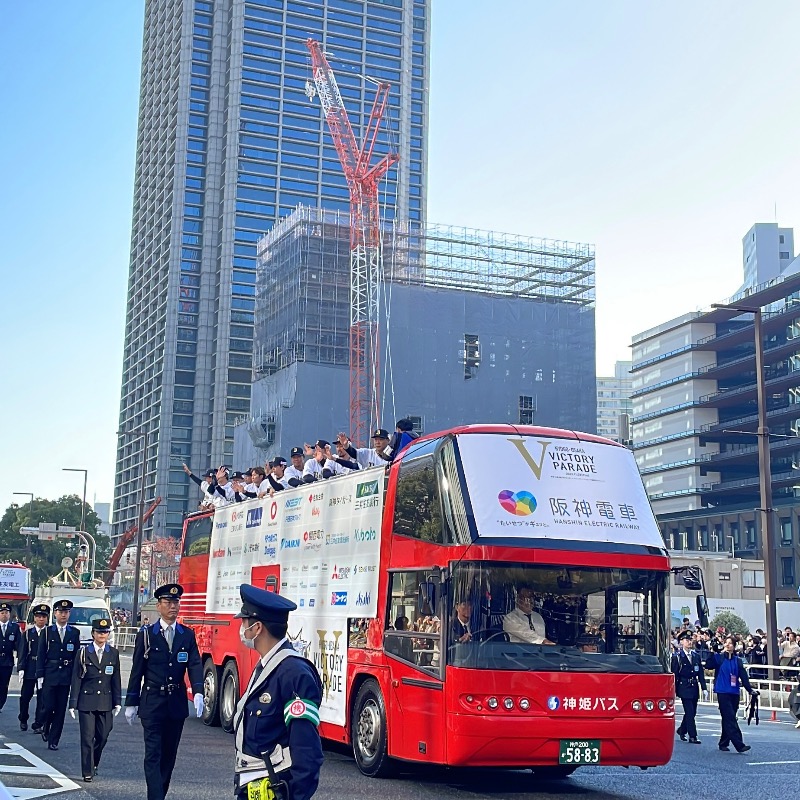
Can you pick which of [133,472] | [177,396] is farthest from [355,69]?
[133,472]

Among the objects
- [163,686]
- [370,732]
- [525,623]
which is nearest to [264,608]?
[163,686]

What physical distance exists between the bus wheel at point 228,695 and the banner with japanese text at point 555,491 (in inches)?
268

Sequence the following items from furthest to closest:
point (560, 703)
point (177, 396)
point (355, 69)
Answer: point (355, 69) < point (177, 396) < point (560, 703)

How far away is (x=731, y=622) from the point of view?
160 feet

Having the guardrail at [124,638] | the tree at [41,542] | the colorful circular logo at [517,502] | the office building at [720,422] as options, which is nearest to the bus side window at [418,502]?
the colorful circular logo at [517,502]

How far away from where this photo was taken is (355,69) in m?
160

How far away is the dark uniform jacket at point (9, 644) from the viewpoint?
18.6 meters

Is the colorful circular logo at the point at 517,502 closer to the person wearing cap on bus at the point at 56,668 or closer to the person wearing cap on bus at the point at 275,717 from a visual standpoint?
the person wearing cap on bus at the point at 275,717

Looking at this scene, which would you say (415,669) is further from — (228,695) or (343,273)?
(343,273)

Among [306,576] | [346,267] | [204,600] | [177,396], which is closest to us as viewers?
[306,576]

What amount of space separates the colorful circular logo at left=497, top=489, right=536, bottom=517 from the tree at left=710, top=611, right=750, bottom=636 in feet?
127

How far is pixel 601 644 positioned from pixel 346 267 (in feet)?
262

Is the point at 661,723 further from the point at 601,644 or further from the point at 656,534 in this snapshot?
the point at 656,534

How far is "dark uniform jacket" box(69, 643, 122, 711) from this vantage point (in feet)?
41.1
